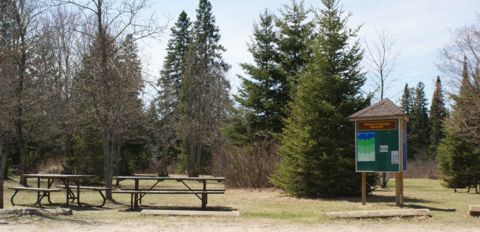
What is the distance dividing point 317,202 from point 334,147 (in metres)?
2.48

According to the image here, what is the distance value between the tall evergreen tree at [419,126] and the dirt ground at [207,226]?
62.3m

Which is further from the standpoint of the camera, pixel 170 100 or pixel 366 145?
pixel 170 100

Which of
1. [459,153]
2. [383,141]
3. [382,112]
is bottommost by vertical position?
[459,153]

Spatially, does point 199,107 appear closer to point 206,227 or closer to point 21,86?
point 21,86

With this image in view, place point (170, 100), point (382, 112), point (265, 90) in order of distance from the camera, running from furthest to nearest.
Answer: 1. point (170, 100)
2. point (265, 90)
3. point (382, 112)

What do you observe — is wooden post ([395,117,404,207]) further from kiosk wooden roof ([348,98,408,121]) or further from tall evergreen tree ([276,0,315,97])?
tall evergreen tree ([276,0,315,97])

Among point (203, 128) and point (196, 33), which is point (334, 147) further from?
point (196, 33)

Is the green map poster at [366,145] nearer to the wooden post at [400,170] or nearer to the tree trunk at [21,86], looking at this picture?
the wooden post at [400,170]

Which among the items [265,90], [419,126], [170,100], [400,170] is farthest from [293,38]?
[419,126]

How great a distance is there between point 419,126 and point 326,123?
217 ft

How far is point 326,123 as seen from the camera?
18.7 m

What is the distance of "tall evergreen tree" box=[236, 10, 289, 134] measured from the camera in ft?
86.6

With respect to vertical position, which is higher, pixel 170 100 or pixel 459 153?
pixel 170 100

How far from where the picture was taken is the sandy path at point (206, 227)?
10211 millimetres
